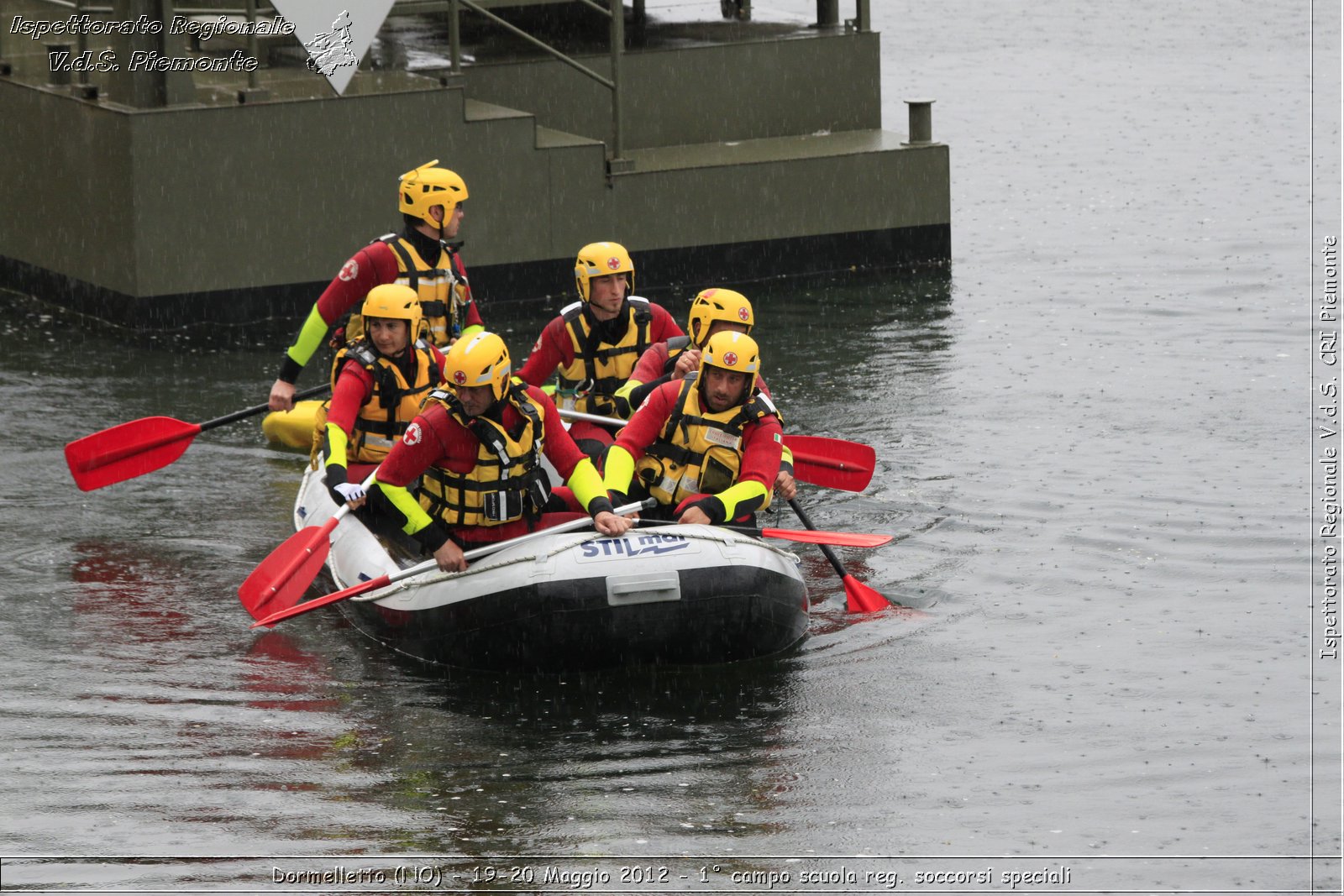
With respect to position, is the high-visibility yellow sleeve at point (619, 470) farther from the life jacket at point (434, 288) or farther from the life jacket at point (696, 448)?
the life jacket at point (434, 288)

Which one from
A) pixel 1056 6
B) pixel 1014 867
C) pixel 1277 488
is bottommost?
pixel 1014 867

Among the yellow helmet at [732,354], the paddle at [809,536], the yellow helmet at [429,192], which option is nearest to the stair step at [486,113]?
the yellow helmet at [429,192]

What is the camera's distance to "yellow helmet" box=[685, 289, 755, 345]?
930 cm

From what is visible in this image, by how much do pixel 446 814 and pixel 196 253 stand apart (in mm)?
7779

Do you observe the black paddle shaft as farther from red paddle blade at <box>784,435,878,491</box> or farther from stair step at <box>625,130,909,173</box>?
stair step at <box>625,130,909,173</box>

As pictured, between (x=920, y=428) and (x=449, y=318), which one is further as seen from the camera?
(x=920, y=428)

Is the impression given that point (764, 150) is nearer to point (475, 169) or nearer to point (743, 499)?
point (475, 169)

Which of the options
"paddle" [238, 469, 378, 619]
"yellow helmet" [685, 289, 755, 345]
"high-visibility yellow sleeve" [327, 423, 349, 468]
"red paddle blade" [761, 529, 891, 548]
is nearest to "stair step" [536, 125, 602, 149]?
"yellow helmet" [685, 289, 755, 345]

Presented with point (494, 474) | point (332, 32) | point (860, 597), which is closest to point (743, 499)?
point (860, 597)

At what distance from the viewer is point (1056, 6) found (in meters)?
28.7

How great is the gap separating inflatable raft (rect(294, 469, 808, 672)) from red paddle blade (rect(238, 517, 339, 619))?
48cm

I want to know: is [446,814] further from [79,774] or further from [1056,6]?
[1056,6]

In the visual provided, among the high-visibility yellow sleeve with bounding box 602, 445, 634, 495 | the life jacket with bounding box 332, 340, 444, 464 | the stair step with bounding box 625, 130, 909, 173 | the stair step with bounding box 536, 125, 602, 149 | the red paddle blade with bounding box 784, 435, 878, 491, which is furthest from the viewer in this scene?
the stair step with bounding box 625, 130, 909, 173

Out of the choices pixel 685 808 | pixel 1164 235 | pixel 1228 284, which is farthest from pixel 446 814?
pixel 1164 235
